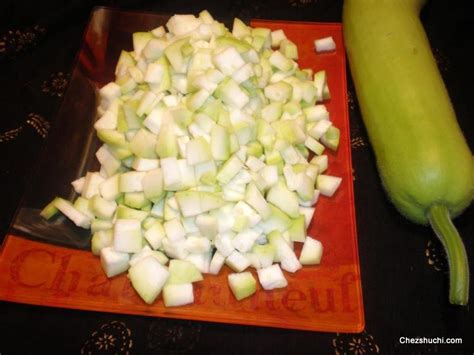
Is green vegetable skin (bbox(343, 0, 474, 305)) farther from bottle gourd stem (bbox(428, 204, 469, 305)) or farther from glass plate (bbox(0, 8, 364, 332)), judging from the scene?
glass plate (bbox(0, 8, 364, 332))

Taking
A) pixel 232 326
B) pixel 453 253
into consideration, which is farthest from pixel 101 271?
pixel 453 253

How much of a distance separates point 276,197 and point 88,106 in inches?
23.9

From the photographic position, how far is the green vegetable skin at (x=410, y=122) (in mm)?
997

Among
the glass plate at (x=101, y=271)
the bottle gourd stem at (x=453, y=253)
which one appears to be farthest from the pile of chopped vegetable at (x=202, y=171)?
the bottle gourd stem at (x=453, y=253)

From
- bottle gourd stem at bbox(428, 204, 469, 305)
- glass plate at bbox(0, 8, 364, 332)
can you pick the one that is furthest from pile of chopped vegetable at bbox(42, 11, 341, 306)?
bottle gourd stem at bbox(428, 204, 469, 305)

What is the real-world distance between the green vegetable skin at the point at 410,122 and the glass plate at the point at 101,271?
4.5 inches

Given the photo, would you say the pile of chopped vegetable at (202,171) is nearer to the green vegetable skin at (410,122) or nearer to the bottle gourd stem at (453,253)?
the green vegetable skin at (410,122)

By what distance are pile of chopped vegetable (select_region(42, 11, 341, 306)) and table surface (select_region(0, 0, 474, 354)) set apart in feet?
0.40

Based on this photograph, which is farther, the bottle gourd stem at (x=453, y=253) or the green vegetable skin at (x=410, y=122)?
the green vegetable skin at (x=410, y=122)

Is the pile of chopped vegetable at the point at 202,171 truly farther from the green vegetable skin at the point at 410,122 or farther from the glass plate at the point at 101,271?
the green vegetable skin at the point at 410,122

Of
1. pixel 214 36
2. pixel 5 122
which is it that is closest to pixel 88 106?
pixel 5 122

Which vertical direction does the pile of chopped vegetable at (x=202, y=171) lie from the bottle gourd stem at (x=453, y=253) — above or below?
above

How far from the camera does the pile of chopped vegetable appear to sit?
977 millimetres

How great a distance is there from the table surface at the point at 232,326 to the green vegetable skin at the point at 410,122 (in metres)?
0.09
